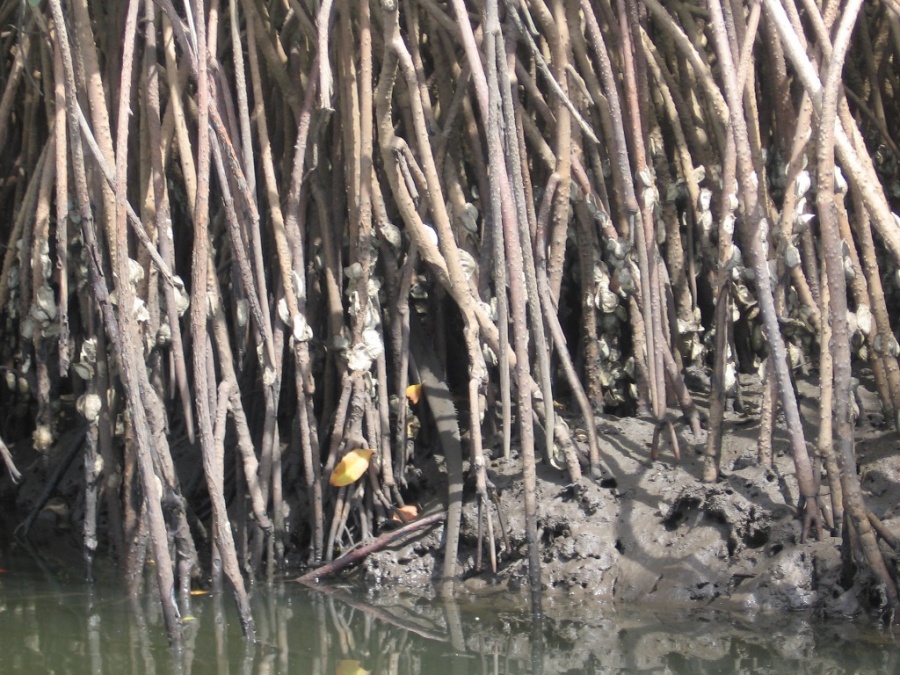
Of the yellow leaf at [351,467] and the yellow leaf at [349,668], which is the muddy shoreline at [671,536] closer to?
the yellow leaf at [351,467]

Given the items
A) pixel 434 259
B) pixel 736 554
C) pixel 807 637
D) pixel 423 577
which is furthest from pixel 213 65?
pixel 807 637

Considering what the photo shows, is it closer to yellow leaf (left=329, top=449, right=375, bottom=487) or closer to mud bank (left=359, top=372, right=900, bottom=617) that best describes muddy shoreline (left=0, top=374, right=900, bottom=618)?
mud bank (left=359, top=372, right=900, bottom=617)

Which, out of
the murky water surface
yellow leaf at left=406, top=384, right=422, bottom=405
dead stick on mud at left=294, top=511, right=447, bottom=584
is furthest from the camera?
yellow leaf at left=406, top=384, right=422, bottom=405

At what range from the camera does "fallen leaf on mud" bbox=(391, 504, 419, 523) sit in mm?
3172

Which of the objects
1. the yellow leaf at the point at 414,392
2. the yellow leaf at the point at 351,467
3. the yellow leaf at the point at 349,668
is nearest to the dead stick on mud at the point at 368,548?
the yellow leaf at the point at 351,467

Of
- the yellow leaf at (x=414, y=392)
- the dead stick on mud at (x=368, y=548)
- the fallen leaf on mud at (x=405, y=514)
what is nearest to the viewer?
the dead stick on mud at (x=368, y=548)

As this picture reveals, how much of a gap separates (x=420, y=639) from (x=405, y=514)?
68 cm

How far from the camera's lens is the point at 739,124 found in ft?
8.62

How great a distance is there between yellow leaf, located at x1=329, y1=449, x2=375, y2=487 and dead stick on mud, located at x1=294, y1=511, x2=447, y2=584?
19cm

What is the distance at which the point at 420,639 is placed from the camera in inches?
99.7

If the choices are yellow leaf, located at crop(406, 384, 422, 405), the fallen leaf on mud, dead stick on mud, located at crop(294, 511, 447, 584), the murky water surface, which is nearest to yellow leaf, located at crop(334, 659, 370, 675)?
the murky water surface

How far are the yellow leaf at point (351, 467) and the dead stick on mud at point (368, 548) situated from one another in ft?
0.61

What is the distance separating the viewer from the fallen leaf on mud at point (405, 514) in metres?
3.17

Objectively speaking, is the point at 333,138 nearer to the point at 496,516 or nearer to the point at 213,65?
the point at 213,65
